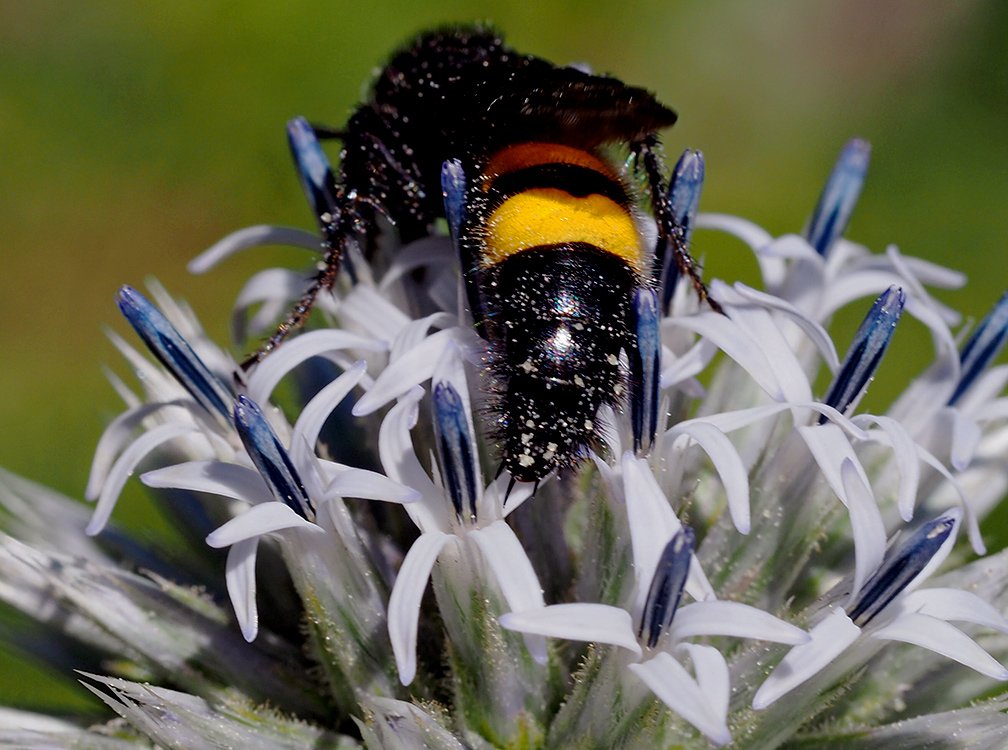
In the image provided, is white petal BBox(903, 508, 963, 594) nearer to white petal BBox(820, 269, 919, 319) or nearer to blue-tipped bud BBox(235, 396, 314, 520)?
white petal BBox(820, 269, 919, 319)

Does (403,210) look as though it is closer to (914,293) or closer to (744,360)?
(744,360)

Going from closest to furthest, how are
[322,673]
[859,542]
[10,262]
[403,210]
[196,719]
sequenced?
[859,542] < [196,719] < [322,673] < [403,210] < [10,262]

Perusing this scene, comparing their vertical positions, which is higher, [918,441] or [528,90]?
[528,90]

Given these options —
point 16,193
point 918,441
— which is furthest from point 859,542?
point 16,193

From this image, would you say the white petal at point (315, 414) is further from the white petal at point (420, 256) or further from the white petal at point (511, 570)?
the white petal at point (420, 256)

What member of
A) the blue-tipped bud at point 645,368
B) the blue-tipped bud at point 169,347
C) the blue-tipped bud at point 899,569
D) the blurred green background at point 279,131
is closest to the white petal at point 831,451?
the blue-tipped bud at point 899,569

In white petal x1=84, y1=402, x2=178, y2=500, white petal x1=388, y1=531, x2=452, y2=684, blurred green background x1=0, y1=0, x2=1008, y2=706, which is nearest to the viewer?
white petal x1=388, y1=531, x2=452, y2=684

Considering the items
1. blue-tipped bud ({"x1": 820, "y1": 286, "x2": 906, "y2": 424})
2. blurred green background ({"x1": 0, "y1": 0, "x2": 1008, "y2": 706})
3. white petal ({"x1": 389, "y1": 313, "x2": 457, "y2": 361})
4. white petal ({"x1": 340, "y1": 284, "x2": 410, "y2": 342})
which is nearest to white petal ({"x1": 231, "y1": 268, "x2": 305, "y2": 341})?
white petal ({"x1": 340, "y1": 284, "x2": 410, "y2": 342})

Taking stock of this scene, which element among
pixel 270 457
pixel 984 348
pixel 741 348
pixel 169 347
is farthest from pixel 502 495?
pixel 984 348
